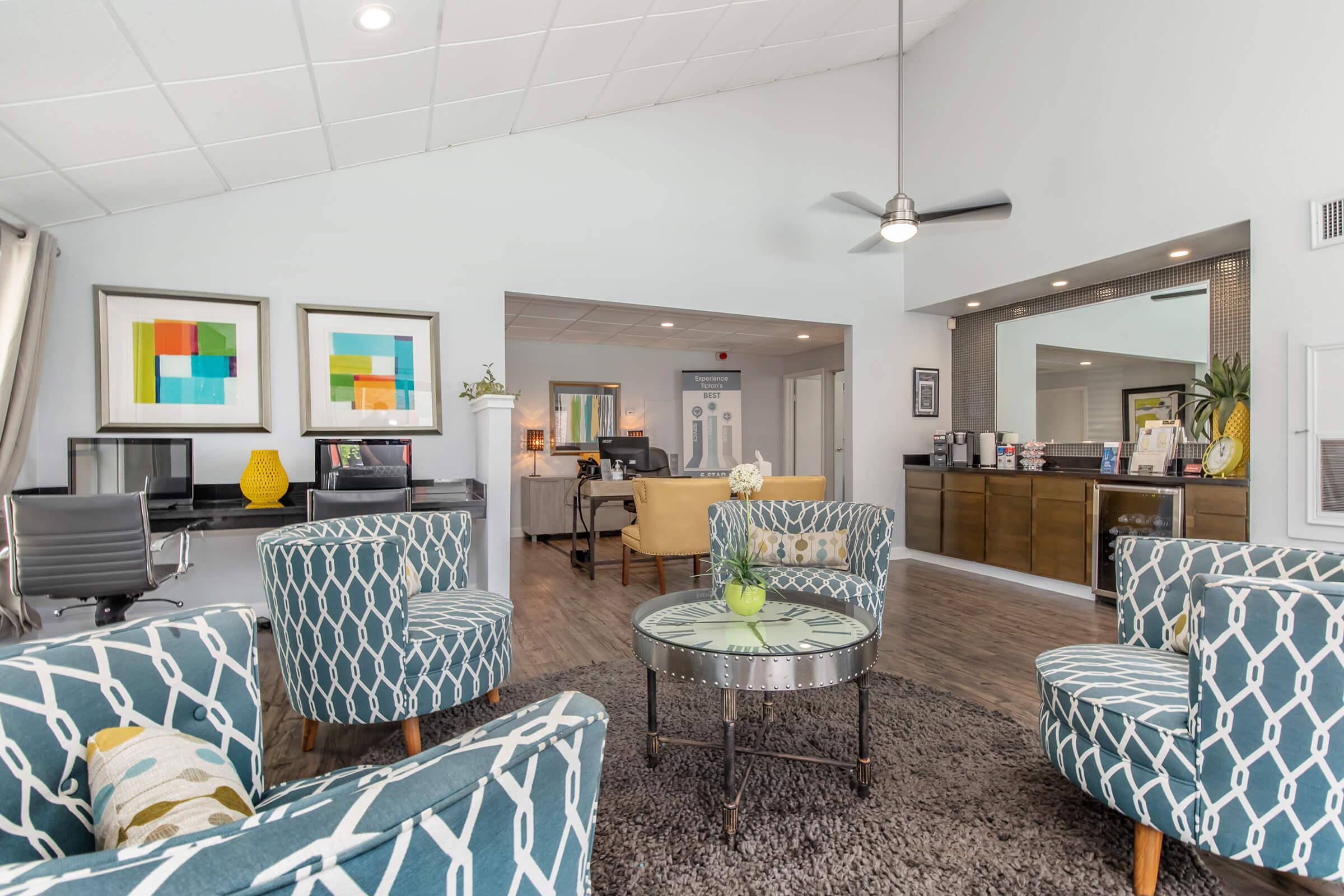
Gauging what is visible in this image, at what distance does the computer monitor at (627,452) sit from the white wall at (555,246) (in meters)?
Answer: 1.66

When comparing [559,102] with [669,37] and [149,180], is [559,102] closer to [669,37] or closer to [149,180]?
[669,37]

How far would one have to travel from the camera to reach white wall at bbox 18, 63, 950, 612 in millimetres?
3893

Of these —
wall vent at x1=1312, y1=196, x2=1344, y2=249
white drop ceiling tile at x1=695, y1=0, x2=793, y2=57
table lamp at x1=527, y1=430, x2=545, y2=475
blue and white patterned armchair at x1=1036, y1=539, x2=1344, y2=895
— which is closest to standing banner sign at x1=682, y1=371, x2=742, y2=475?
table lamp at x1=527, y1=430, x2=545, y2=475

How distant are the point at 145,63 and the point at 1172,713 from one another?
13.0ft

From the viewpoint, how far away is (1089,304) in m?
5.27

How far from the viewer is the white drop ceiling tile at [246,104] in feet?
9.27

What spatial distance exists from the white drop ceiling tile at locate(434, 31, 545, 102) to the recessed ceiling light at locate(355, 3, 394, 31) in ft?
1.37

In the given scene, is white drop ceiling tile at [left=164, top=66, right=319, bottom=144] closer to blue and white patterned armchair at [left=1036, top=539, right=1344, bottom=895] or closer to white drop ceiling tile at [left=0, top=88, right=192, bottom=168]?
white drop ceiling tile at [left=0, top=88, right=192, bottom=168]

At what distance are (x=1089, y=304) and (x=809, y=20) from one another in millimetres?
3101

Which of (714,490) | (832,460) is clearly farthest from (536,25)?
(832,460)

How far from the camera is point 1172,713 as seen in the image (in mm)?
A: 1580

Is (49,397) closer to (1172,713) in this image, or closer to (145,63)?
(145,63)

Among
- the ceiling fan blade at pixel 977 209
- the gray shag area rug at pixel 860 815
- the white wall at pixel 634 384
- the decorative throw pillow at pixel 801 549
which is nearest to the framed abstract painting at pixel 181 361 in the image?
the gray shag area rug at pixel 860 815

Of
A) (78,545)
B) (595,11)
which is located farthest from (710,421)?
(78,545)
